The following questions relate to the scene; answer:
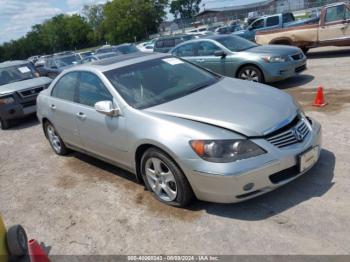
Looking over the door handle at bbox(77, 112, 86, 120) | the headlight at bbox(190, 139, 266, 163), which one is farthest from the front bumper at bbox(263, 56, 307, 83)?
the headlight at bbox(190, 139, 266, 163)

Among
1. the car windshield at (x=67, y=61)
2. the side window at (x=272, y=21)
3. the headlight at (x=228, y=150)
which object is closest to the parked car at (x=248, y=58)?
the headlight at (x=228, y=150)

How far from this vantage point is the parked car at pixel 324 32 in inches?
483

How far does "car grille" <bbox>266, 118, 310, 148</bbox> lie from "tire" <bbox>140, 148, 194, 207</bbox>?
97cm

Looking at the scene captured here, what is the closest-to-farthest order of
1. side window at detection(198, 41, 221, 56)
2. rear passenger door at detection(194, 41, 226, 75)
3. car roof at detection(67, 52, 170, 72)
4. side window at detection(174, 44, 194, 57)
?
1. car roof at detection(67, 52, 170, 72)
2. rear passenger door at detection(194, 41, 226, 75)
3. side window at detection(198, 41, 221, 56)
4. side window at detection(174, 44, 194, 57)

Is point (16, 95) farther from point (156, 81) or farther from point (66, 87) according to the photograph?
point (156, 81)

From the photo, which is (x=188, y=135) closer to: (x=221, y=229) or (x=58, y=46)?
(x=221, y=229)

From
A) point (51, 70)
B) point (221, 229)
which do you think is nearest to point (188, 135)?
point (221, 229)

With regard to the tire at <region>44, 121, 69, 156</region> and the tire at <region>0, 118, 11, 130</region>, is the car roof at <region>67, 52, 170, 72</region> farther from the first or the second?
the tire at <region>0, 118, 11, 130</region>

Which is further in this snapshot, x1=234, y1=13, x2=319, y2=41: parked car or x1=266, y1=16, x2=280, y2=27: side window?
x1=266, y1=16, x2=280, y2=27: side window

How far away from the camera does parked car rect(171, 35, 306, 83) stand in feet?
29.5

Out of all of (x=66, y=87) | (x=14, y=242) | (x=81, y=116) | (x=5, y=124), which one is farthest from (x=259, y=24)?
(x=14, y=242)

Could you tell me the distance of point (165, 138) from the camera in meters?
3.71

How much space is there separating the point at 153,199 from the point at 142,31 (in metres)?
76.6

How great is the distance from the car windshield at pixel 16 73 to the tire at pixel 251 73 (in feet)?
19.9
